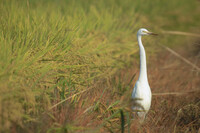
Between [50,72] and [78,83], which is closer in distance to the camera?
[50,72]

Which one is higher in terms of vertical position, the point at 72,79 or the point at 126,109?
the point at 72,79

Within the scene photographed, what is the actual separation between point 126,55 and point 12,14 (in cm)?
159

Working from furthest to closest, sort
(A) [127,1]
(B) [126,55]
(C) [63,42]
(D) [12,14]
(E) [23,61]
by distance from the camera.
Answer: (A) [127,1]
(B) [126,55]
(D) [12,14]
(C) [63,42]
(E) [23,61]

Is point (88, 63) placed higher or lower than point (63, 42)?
lower

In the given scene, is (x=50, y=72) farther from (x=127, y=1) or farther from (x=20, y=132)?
(x=127, y=1)

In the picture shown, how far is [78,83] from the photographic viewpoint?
229 centimetres

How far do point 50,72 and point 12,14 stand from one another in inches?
42.0

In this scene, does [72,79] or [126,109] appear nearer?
[126,109]

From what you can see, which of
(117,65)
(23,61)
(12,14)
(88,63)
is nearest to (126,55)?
(117,65)

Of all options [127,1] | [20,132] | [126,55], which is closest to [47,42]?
[20,132]

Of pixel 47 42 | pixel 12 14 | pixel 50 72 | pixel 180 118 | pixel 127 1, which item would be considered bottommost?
pixel 180 118

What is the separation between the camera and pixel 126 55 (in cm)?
360

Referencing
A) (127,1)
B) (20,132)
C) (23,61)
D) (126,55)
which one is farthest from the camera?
(127,1)

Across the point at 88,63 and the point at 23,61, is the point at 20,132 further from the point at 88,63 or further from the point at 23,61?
the point at 88,63
